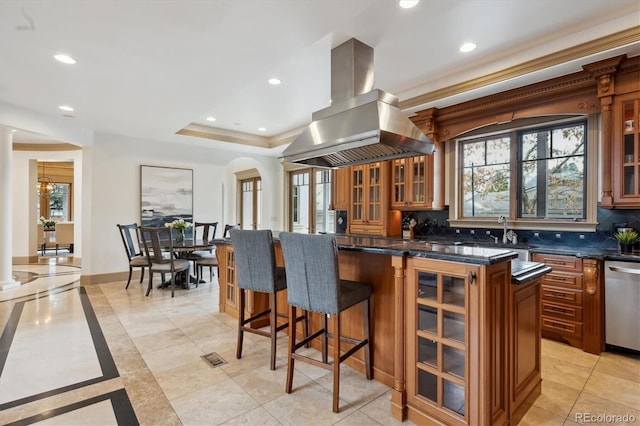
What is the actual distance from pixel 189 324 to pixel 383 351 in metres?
2.27

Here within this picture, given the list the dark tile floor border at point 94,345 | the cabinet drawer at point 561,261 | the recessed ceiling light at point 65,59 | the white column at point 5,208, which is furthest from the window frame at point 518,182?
the white column at point 5,208

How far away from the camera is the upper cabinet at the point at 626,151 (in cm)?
277

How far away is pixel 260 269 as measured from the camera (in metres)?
2.55

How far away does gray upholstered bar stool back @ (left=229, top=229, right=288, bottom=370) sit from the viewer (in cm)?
249

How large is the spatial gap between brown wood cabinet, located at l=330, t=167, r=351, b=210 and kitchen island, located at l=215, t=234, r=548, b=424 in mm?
3238

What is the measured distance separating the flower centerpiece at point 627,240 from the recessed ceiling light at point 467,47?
220 centimetres

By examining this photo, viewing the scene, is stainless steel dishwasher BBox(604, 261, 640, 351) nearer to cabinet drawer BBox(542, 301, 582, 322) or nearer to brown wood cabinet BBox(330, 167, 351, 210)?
cabinet drawer BBox(542, 301, 582, 322)

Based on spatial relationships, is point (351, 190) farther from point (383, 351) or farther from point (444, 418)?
point (444, 418)

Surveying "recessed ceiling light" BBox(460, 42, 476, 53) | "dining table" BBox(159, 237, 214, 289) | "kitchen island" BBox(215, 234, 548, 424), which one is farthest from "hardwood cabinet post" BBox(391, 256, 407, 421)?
"dining table" BBox(159, 237, 214, 289)

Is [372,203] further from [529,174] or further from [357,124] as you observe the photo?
[357,124]

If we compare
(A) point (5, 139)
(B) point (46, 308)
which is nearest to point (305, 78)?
(B) point (46, 308)

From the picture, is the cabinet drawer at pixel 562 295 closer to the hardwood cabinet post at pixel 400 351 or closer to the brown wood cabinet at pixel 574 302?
the brown wood cabinet at pixel 574 302

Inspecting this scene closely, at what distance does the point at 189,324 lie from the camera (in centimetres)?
350

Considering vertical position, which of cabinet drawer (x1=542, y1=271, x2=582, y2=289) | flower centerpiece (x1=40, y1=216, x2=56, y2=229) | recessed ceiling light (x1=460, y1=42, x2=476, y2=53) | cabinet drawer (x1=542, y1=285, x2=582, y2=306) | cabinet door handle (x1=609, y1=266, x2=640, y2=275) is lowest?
cabinet drawer (x1=542, y1=285, x2=582, y2=306)
